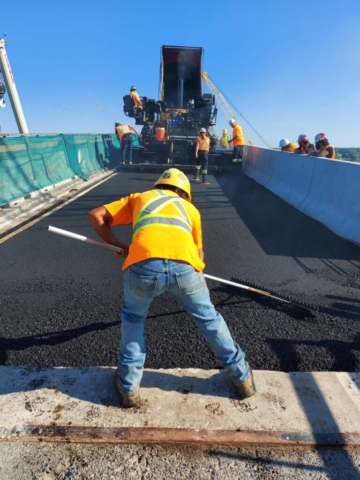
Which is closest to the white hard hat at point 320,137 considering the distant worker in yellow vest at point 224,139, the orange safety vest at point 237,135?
the orange safety vest at point 237,135

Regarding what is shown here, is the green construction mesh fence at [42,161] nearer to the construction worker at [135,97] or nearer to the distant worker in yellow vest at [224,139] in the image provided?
the construction worker at [135,97]

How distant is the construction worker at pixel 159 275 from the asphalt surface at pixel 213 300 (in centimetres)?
52

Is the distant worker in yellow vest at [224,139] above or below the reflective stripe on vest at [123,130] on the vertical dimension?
below

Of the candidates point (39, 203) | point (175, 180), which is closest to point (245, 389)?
point (175, 180)

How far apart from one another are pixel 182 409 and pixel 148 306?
0.77 m

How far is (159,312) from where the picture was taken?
3479 millimetres

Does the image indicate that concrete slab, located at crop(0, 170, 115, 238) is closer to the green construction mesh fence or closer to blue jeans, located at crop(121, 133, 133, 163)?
the green construction mesh fence

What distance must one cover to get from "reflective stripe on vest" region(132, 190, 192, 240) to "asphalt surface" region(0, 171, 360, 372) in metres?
1.27

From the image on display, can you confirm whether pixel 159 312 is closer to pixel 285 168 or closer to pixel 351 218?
pixel 351 218

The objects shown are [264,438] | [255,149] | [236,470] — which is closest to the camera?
[236,470]

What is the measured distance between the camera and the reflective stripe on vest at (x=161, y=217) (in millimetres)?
2148

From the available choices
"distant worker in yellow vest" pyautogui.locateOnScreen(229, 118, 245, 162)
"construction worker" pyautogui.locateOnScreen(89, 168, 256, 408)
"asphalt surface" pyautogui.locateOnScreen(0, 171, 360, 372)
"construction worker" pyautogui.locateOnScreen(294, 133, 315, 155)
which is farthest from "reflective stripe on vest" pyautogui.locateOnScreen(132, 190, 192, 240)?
"distant worker in yellow vest" pyautogui.locateOnScreen(229, 118, 245, 162)

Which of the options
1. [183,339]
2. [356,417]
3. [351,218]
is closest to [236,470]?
[356,417]

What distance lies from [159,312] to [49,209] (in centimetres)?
515
